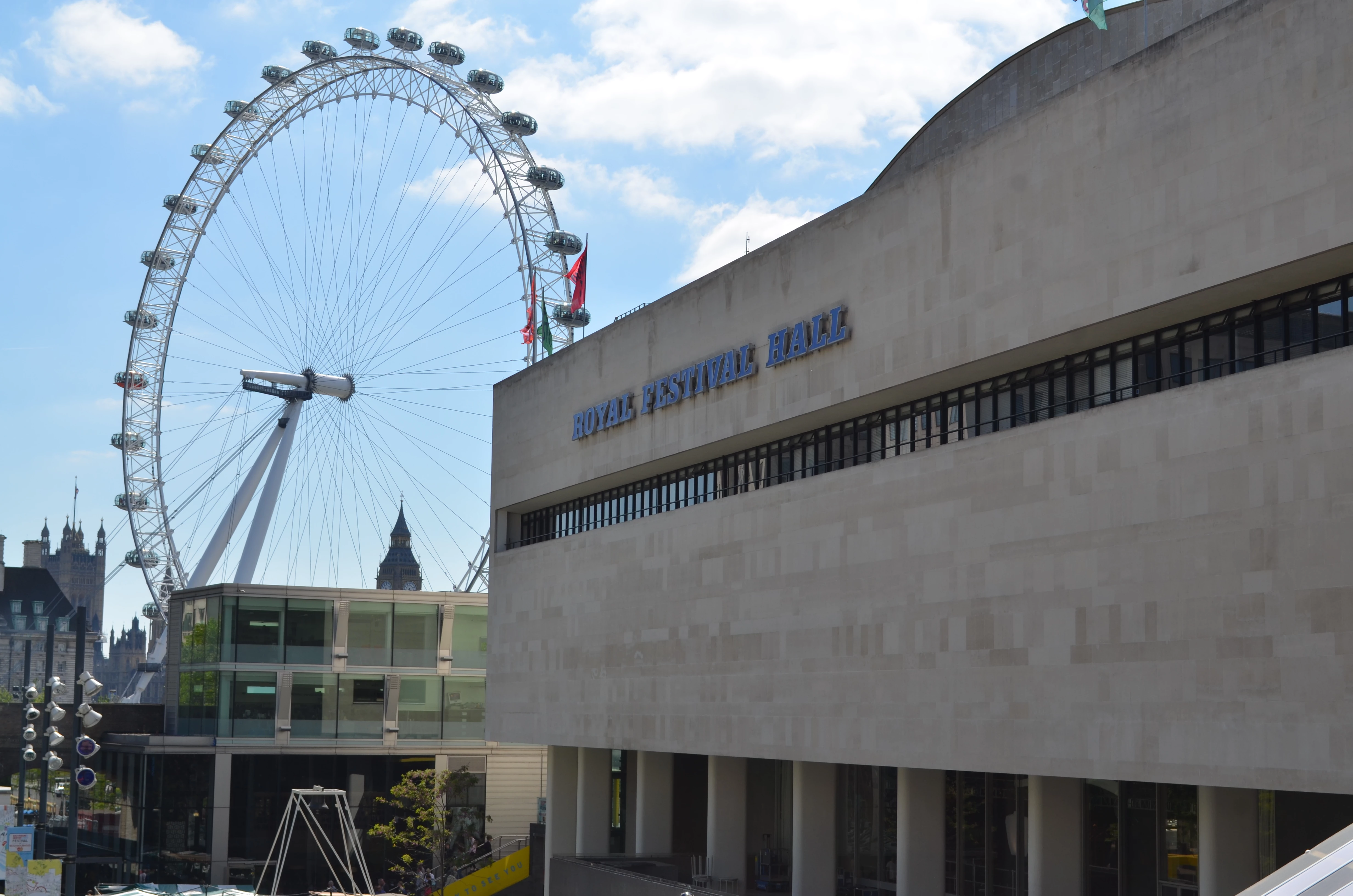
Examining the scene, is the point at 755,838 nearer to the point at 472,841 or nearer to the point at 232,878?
the point at 472,841

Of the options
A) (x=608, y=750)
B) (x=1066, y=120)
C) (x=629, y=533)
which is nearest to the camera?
(x=1066, y=120)

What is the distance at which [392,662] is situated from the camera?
6075 centimetres

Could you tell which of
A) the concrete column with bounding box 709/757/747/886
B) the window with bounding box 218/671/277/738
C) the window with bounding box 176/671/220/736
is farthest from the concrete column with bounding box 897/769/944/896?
the window with bounding box 176/671/220/736

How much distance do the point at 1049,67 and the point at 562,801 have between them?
28.4m

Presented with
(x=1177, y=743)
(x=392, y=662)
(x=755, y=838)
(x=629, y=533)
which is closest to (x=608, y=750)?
(x=755, y=838)

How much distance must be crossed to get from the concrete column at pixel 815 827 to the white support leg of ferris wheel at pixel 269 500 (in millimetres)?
36262

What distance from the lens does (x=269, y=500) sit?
7025 cm

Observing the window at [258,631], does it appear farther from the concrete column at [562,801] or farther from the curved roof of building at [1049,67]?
the curved roof of building at [1049,67]

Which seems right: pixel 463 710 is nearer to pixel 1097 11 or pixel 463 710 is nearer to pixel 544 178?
pixel 544 178

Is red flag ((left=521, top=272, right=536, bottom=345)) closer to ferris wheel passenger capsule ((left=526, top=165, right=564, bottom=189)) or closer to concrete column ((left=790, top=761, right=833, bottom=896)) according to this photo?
ferris wheel passenger capsule ((left=526, top=165, right=564, bottom=189))

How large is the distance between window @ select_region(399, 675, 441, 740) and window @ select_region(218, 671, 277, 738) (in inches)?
199

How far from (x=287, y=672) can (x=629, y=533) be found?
865 inches

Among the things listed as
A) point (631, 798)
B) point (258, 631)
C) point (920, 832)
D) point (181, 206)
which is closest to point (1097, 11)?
point (920, 832)

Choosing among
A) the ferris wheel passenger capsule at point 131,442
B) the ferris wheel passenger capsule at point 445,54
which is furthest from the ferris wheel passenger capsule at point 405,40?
the ferris wheel passenger capsule at point 131,442
